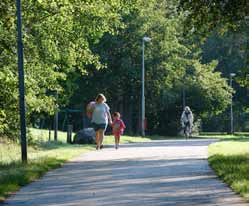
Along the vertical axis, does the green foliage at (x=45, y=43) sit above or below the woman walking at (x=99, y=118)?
above

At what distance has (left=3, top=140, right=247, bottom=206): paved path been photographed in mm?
10289

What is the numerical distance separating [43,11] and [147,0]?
5469 millimetres

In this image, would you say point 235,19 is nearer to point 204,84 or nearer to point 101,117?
point 101,117

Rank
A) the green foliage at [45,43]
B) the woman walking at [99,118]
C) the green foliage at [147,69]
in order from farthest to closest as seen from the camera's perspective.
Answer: the green foliage at [147,69], the woman walking at [99,118], the green foliage at [45,43]

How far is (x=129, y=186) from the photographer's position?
1190cm

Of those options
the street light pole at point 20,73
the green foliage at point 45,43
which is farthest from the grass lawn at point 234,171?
the green foliage at point 45,43

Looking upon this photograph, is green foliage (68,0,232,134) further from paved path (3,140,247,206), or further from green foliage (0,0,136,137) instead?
paved path (3,140,247,206)

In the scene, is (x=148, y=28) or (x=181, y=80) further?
(x=181, y=80)

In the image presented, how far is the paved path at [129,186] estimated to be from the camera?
10.3 metres

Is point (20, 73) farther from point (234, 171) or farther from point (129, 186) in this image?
point (129, 186)

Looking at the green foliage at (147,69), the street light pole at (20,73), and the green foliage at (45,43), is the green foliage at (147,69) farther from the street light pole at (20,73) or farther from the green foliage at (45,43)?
the street light pole at (20,73)

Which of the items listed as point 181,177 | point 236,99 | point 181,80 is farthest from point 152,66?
point 181,177

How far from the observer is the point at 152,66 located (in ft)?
198

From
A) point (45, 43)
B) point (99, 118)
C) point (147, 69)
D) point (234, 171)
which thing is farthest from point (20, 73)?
point (147, 69)
